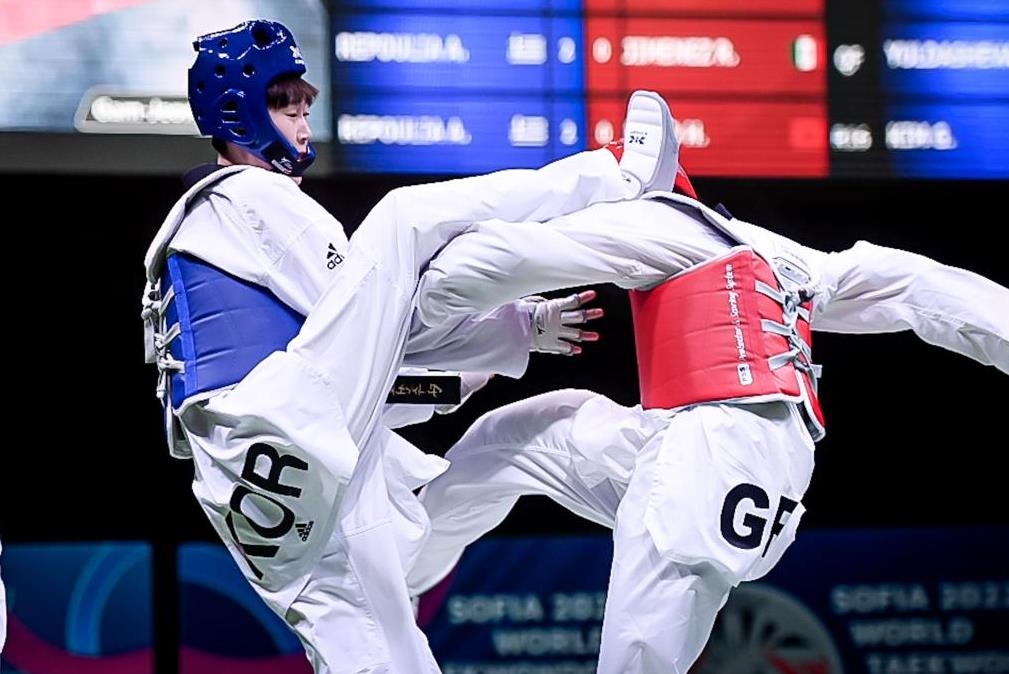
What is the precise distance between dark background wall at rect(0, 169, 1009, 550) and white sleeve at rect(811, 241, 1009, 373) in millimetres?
1820

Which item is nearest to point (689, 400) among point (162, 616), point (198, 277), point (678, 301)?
point (678, 301)

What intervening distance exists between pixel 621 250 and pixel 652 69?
6.49ft

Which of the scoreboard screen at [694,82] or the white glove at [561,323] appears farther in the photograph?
the scoreboard screen at [694,82]

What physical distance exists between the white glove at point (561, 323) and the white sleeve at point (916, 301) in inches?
20.1

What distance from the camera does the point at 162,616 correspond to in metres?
5.60

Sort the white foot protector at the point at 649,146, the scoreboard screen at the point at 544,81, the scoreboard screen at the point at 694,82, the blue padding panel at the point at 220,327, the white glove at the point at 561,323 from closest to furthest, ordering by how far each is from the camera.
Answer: the blue padding panel at the point at 220,327
the white foot protector at the point at 649,146
the white glove at the point at 561,323
the scoreboard screen at the point at 544,81
the scoreboard screen at the point at 694,82

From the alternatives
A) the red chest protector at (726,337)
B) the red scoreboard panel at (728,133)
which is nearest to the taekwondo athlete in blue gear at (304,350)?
the red chest protector at (726,337)

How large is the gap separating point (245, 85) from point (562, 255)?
2.64ft

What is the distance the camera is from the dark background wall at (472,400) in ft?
18.0

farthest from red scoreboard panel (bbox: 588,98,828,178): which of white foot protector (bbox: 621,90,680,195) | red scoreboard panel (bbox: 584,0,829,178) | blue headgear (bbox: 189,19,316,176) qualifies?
blue headgear (bbox: 189,19,316,176)

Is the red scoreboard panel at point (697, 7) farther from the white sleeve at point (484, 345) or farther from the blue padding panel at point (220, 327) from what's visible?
the blue padding panel at point (220, 327)

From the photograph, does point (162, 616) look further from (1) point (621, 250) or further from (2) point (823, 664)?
(1) point (621, 250)

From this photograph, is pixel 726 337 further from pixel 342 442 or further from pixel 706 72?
pixel 706 72

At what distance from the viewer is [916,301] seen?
11.7 ft
